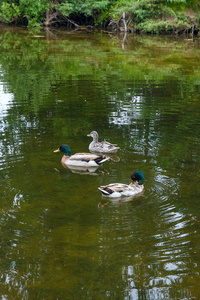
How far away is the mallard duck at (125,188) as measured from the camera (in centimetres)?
765

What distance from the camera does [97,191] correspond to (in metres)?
8.07

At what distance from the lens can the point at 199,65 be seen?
21.3m

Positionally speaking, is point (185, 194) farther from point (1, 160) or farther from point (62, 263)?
point (1, 160)

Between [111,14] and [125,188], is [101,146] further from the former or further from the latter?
[111,14]

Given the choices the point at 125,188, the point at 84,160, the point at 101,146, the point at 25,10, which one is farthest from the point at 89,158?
the point at 25,10

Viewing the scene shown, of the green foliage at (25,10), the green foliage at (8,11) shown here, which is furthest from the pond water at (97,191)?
the green foliage at (8,11)

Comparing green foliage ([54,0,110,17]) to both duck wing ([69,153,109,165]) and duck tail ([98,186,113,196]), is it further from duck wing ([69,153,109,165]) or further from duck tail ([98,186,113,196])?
duck tail ([98,186,113,196])

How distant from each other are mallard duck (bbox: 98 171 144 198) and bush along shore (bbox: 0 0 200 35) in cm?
2788

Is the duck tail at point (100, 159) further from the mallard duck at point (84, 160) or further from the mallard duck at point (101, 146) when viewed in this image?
the mallard duck at point (101, 146)

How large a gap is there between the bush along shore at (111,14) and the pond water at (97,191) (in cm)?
1794

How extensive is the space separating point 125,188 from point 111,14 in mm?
31765

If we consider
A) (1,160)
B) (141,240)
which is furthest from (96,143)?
(141,240)

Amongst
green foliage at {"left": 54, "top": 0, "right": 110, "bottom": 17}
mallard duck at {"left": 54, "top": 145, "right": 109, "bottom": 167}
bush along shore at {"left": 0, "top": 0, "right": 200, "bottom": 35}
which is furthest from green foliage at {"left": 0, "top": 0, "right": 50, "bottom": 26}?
mallard duck at {"left": 54, "top": 145, "right": 109, "bottom": 167}

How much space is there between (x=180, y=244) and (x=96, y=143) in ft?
14.3
